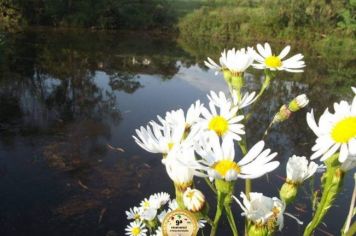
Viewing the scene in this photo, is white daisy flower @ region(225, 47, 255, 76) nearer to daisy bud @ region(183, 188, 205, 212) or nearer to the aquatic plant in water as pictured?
the aquatic plant in water

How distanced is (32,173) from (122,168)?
126cm

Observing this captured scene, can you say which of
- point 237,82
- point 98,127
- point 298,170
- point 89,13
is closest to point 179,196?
point 298,170

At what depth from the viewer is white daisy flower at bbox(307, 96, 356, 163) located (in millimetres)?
824

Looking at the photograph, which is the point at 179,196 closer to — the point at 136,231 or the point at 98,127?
the point at 136,231

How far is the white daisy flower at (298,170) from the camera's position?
103 cm

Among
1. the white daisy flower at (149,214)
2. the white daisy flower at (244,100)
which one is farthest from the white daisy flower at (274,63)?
the white daisy flower at (149,214)

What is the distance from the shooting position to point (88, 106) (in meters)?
9.63

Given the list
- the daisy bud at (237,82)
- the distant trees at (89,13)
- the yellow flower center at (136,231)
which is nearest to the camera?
the daisy bud at (237,82)

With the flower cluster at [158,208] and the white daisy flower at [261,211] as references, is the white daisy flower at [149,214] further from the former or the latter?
the white daisy flower at [261,211]

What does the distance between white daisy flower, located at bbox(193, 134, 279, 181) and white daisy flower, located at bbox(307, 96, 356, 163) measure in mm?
96

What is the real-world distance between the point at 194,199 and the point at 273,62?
2.20 ft

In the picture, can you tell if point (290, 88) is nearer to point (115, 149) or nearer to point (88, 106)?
point (88, 106)

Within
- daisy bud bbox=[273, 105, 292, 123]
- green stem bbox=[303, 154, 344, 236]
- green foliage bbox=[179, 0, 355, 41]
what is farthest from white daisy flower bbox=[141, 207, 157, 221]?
green foliage bbox=[179, 0, 355, 41]

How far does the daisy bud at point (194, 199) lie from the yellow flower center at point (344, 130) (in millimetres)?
285
